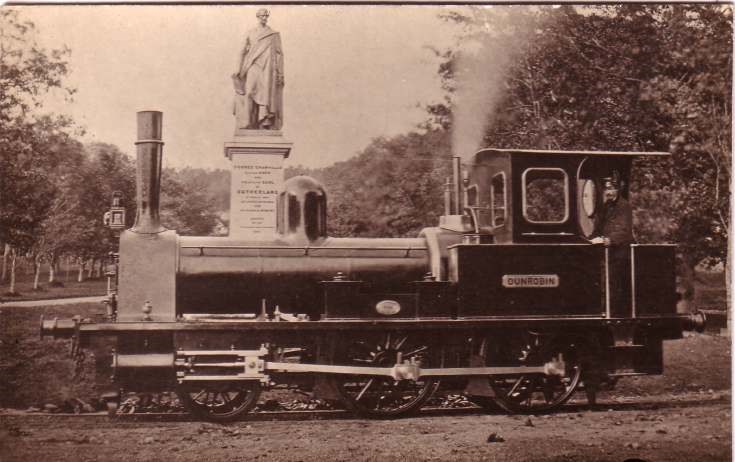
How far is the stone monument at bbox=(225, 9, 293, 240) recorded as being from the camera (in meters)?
7.39

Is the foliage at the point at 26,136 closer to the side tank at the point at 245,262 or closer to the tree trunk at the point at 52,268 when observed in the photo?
the tree trunk at the point at 52,268

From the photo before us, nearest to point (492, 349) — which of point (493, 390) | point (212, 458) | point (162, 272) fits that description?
→ point (493, 390)

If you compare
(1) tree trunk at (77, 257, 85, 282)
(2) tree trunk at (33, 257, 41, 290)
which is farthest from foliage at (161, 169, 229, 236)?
(2) tree trunk at (33, 257, 41, 290)

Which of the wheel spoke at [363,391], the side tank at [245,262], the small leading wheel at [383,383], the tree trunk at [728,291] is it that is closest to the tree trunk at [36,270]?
the side tank at [245,262]

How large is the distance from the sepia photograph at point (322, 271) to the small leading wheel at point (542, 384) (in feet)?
0.07

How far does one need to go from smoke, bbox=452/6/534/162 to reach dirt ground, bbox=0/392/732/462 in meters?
3.31

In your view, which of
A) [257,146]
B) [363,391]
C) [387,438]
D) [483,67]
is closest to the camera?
[387,438]

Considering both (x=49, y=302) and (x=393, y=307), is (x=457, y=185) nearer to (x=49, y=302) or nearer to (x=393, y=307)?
(x=393, y=307)

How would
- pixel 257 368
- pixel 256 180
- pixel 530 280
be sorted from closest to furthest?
pixel 257 368 < pixel 530 280 < pixel 256 180

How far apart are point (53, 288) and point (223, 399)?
1.94m

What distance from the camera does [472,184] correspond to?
7523mm

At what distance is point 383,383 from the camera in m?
6.60

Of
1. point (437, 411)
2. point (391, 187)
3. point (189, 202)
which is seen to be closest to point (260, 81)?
point (189, 202)

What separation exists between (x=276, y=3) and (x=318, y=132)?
4.60 ft
